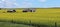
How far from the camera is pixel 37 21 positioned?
216 cm

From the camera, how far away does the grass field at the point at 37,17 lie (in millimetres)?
2086

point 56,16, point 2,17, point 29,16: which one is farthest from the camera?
point 2,17

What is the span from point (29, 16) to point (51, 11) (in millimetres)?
355

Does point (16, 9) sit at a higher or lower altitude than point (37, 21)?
higher

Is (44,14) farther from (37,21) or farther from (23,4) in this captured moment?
(23,4)

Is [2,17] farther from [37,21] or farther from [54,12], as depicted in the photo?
[54,12]

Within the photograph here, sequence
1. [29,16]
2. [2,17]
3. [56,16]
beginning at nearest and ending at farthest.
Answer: [56,16] → [29,16] → [2,17]

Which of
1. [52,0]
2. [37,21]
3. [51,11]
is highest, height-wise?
[52,0]

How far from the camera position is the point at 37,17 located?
7.22 feet

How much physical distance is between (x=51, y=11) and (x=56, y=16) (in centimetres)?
11

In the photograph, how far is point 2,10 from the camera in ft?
7.97

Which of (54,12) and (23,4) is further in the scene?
(23,4)

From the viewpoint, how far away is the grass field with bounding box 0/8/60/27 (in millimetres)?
2086

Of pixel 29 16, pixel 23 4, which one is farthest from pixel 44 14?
pixel 23 4
